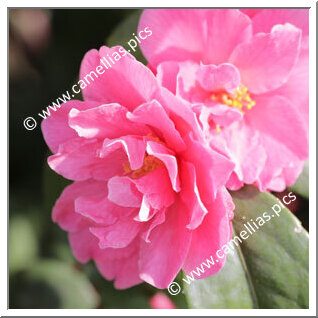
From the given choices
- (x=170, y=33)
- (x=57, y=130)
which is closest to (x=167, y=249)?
(x=57, y=130)

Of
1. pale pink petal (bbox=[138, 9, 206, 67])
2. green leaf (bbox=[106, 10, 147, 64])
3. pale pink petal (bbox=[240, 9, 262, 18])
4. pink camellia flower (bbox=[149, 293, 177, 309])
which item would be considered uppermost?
green leaf (bbox=[106, 10, 147, 64])

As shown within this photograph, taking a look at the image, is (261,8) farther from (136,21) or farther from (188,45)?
(136,21)

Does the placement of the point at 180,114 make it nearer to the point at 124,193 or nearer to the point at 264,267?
the point at 124,193

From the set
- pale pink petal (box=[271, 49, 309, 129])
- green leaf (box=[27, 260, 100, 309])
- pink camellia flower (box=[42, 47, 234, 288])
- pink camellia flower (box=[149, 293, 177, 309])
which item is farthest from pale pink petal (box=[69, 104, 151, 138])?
green leaf (box=[27, 260, 100, 309])

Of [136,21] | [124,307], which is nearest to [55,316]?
[124,307]

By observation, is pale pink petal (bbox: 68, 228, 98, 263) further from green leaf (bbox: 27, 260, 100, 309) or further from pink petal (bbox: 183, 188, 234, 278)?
green leaf (bbox: 27, 260, 100, 309)

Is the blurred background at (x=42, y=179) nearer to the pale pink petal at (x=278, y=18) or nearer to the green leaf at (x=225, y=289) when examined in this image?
the green leaf at (x=225, y=289)
